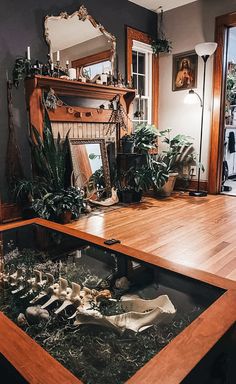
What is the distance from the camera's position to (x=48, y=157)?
3516mm

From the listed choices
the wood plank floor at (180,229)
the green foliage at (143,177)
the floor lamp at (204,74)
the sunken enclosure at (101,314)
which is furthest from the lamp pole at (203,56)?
the sunken enclosure at (101,314)

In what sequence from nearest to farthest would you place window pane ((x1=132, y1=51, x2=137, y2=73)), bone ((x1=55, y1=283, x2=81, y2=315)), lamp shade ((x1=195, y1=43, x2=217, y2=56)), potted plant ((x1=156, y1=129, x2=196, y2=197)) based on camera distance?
1. bone ((x1=55, y1=283, x2=81, y2=315))
2. lamp shade ((x1=195, y1=43, x2=217, y2=56))
3. potted plant ((x1=156, y1=129, x2=196, y2=197))
4. window pane ((x1=132, y1=51, x2=137, y2=73))

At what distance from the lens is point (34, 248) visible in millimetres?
1669

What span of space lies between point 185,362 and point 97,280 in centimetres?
64

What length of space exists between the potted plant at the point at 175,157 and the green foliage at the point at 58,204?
1758 millimetres

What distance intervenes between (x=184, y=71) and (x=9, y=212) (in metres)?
3.61

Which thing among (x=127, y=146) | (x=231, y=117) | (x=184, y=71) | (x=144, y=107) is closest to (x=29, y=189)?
(x=127, y=146)

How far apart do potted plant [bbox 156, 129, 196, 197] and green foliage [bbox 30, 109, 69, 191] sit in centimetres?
187

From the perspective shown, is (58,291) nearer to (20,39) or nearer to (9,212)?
(9,212)

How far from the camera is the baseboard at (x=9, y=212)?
11.5 feet

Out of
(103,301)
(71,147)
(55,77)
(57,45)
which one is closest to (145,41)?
(57,45)

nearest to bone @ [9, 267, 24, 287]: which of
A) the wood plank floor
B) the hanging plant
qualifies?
the wood plank floor

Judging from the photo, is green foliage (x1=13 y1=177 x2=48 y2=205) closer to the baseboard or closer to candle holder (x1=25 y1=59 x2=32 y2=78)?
the baseboard

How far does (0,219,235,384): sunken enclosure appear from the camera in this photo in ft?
2.53
